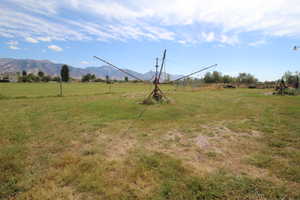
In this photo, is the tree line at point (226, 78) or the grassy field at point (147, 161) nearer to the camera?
the grassy field at point (147, 161)

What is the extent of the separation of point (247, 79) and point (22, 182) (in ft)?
206

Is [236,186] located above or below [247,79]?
below

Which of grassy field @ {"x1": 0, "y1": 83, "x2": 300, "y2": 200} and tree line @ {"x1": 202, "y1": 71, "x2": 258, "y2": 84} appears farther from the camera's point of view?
tree line @ {"x1": 202, "y1": 71, "x2": 258, "y2": 84}

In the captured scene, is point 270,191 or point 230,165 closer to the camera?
point 270,191

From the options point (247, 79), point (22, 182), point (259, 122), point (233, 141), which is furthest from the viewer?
point (247, 79)

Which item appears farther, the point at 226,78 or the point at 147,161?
the point at 226,78

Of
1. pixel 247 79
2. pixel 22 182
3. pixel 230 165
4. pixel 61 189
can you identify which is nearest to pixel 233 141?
pixel 230 165

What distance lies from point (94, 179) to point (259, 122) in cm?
641

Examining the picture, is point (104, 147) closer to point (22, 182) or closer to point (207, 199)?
point (22, 182)

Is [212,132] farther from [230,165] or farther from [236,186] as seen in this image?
[236,186]

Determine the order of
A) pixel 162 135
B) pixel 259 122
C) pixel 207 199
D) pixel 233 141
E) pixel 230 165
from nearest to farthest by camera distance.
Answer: pixel 207 199, pixel 230 165, pixel 233 141, pixel 162 135, pixel 259 122

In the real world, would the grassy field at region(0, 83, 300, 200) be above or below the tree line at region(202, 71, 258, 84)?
below

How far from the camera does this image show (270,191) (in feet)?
7.52

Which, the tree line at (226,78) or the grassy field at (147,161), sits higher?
the tree line at (226,78)
